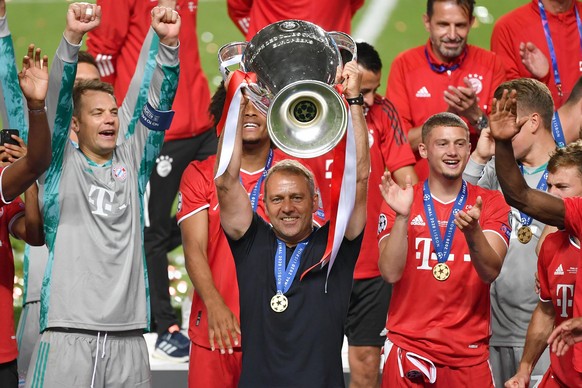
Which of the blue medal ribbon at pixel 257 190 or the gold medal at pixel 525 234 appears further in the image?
the gold medal at pixel 525 234

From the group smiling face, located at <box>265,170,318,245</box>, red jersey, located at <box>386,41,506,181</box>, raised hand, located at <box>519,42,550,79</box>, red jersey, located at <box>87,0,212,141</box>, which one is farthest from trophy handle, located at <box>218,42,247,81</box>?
raised hand, located at <box>519,42,550,79</box>

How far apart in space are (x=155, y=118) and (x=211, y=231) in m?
0.69

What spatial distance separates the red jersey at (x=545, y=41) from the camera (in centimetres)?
798

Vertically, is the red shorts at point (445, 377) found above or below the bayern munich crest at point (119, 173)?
below

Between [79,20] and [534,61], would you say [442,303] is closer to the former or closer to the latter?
[79,20]

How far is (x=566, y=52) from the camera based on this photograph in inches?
315

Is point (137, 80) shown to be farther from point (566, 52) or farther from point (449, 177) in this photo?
point (566, 52)

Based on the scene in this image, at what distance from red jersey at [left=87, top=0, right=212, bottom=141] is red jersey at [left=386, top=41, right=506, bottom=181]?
139 cm

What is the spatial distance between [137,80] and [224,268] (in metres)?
1.08

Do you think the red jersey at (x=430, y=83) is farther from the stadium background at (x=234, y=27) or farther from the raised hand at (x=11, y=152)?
the raised hand at (x=11, y=152)

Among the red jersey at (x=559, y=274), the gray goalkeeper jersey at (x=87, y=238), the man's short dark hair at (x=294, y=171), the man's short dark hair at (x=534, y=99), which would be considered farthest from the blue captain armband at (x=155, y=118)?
the red jersey at (x=559, y=274)

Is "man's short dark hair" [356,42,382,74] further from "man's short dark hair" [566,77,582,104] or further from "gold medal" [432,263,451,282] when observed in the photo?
"gold medal" [432,263,451,282]

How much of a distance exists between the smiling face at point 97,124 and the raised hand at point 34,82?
606 mm

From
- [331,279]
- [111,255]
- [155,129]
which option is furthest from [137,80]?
[331,279]
